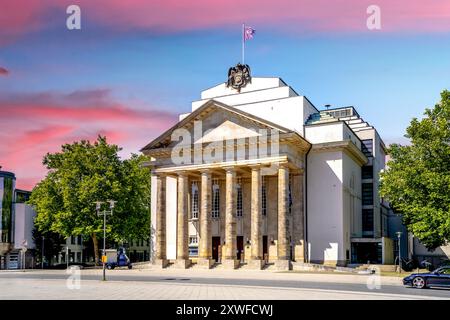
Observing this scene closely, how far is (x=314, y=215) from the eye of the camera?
192 feet

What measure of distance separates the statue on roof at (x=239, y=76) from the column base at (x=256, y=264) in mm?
22296

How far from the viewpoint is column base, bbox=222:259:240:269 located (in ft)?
176

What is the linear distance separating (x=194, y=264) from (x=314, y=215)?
46.3 feet

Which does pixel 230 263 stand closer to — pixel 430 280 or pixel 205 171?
pixel 205 171

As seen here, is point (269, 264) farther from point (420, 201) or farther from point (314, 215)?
point (420, 201)

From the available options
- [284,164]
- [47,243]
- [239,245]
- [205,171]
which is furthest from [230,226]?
[47,243]

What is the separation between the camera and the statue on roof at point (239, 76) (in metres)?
64.9

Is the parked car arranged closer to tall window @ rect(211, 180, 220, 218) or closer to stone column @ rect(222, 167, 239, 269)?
tall window @ rect(211, 180, 220, 218)

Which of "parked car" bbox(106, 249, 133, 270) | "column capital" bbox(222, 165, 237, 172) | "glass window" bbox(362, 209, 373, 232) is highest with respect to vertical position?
"column capital" bbox(222, 165, 237, 172)

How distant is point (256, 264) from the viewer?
5216cm

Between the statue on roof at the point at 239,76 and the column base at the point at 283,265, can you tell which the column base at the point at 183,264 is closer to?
the column base at the point at 283,265

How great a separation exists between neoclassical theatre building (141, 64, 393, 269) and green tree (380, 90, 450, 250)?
728 centimetres

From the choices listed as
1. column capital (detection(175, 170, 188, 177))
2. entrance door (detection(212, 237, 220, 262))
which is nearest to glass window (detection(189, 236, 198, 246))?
entrance door (detection(212, 237, 220, 262))
